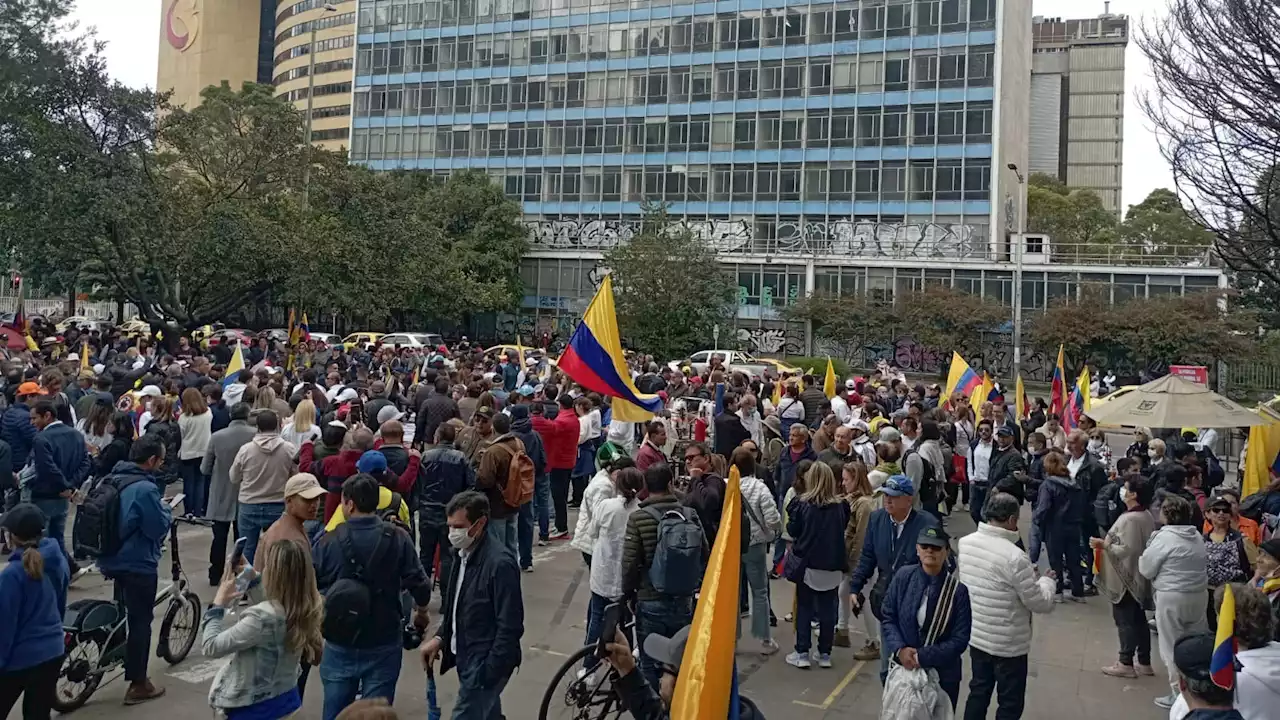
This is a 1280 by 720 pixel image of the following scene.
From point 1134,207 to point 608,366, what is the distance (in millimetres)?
69175

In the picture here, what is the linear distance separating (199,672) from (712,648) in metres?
4.94

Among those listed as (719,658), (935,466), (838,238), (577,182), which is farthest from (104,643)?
(577,182)

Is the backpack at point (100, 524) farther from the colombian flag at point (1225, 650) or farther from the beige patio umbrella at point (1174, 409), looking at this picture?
the beige patio umbrella at point (1174, 409)

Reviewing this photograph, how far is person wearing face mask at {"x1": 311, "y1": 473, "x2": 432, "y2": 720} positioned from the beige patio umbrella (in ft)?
27.3

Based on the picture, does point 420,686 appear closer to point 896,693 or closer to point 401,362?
point 896,693

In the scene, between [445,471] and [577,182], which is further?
[577,182]

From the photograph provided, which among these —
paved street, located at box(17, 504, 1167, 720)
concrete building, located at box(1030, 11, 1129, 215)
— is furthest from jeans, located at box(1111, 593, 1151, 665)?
concrete building, located at box(1030, 11, 1129, 215)

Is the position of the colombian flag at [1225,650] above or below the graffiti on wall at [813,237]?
below

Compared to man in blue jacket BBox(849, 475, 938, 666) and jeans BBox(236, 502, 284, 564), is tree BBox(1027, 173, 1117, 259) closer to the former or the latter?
man in blue jacket BBox(849, 475, 938, 666)

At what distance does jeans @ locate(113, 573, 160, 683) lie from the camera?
638 centimetres

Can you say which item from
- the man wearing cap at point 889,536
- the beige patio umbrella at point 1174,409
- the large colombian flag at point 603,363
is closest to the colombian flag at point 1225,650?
the man wearing cap at point 889,536

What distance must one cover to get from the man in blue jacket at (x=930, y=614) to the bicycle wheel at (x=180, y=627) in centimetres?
511

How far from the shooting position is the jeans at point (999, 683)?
5.79 meters

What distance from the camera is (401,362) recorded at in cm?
2486
